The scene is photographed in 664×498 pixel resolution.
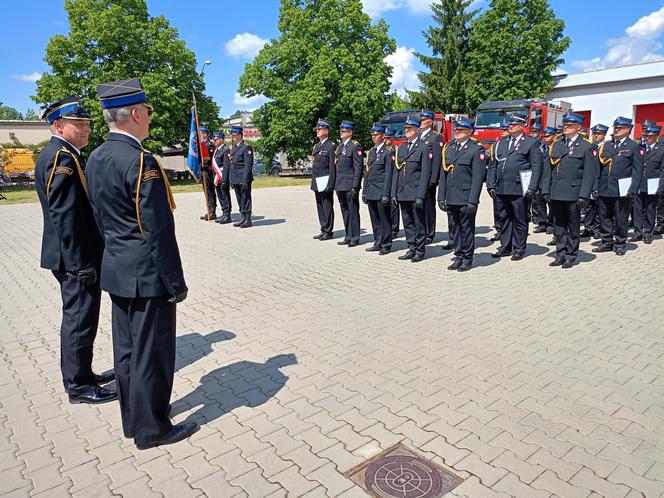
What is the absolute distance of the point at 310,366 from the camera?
4105 millimetres

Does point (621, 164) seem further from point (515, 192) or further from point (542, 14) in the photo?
point (542, 14)

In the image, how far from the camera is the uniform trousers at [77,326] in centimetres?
353

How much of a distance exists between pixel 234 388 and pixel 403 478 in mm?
1618

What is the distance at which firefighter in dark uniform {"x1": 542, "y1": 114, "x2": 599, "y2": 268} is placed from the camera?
693cm

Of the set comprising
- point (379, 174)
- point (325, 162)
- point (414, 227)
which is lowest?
point (414, 227)

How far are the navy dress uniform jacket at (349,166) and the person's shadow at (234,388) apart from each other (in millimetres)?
5150

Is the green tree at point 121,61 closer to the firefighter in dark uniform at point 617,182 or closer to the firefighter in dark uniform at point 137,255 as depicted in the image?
the firefighter in dark uniform at point 617,182

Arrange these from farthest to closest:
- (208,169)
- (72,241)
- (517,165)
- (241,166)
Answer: (208,169) → (241,166) → (517,165) → (72,241)

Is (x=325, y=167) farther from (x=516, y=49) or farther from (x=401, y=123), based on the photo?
(x=516, y=49)

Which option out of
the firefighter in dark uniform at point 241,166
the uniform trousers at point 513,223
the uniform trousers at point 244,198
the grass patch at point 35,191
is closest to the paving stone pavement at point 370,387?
the uniform trousers at point 513,223

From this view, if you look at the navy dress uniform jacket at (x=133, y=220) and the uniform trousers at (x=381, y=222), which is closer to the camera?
the navy dress uniform jacket at (x=133, y=220)

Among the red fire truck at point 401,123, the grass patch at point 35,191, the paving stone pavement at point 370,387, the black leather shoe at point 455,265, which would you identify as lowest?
the paving stone pavement at point 370,387

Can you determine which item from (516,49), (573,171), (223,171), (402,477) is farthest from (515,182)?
(516,49)

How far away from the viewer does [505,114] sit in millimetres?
20625
